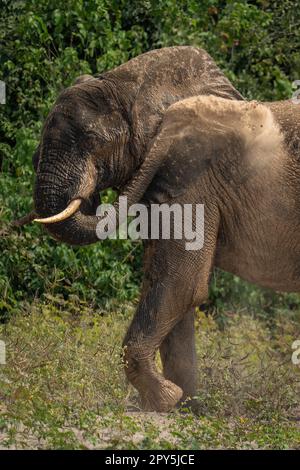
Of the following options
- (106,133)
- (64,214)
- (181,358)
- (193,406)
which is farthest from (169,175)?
(193,406)

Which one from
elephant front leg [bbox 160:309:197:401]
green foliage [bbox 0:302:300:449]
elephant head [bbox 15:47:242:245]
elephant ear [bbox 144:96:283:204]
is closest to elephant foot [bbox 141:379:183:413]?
green foliage [bbox 0:302:300:449]

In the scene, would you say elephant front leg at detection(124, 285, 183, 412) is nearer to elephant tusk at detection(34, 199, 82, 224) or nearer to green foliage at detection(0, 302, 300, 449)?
green foliage at detection(0, 302, 300, 449)

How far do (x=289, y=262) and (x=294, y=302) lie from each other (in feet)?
14.4

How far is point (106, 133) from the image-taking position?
348 inches

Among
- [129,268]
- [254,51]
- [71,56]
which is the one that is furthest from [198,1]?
[129,268]

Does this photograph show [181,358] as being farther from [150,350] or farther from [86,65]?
[86,65]

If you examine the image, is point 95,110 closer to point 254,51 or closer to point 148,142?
point 148,142

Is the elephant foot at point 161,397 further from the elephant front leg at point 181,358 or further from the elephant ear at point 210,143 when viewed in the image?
the elephant ear at point 210,143

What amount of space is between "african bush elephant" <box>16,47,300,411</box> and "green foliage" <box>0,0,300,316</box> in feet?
8.39

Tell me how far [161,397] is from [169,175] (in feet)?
4.43

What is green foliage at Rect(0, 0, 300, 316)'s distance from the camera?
475 inches

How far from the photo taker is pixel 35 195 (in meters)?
8.77

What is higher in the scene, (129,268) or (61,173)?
(61,173)
